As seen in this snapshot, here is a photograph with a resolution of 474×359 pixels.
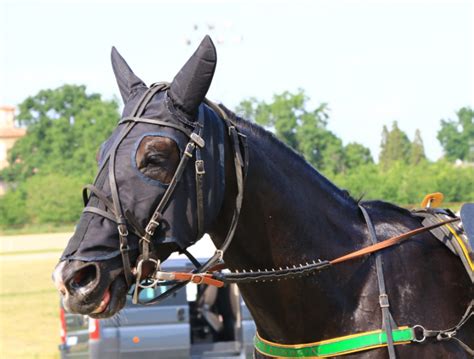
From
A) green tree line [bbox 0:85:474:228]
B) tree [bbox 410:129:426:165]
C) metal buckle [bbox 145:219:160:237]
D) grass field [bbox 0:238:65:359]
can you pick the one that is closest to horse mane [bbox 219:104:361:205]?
metal buckle [bbox 145:219:160:237]

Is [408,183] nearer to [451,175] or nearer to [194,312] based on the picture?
[451,175]

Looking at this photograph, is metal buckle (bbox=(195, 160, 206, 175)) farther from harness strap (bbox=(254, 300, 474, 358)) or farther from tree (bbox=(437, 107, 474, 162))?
tree (bbox=(437, 107, 474, 162))

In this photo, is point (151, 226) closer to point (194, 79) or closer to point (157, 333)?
point (194, 79)

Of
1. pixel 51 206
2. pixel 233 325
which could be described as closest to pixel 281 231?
pixel 233 325

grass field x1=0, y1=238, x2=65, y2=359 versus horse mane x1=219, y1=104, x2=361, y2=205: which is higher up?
horse mane x1=219, y1=104, x2=361, y2=205

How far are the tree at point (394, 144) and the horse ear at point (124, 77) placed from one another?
67.1 m

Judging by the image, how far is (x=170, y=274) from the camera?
297 cm

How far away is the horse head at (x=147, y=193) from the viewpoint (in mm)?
2797

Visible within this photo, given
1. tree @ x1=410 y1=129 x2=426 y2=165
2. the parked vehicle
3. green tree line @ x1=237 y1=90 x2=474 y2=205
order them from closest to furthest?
the parked vehicle
green tree line @ x1=237 y1=90 x2=474 y2=205
tree @ x1=410 y1=129 x2=426 y2=165

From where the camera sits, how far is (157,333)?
886 cm

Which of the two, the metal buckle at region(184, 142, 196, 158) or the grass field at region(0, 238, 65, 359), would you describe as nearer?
the metal buckle at region(184, 142, 196, 158)

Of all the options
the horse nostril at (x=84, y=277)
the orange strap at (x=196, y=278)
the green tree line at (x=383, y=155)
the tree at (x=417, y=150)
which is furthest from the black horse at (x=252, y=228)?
the tree at (x=417, y=150)

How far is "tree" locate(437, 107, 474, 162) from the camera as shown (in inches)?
2657

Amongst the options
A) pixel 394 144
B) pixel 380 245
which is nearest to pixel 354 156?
pixel 394 144
